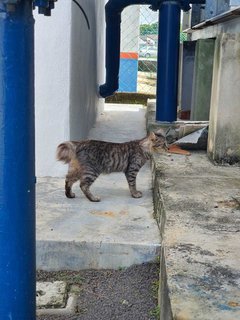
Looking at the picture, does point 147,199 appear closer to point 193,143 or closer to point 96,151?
point 96,151

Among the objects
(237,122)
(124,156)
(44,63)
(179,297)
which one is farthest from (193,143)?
(179,297)

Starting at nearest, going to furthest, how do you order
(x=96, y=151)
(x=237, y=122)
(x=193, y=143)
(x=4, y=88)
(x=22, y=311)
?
(x=4, y=88), (x=22, y=311), (x=96, y=151), (x=237, y=122), (x=193, y=143)

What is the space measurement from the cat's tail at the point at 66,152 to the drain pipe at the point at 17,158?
8.02ft

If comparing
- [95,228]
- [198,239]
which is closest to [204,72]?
[95,228]

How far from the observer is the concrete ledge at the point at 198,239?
221cm

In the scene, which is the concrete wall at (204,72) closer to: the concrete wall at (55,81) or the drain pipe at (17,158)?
the concrete wall at (55,81)

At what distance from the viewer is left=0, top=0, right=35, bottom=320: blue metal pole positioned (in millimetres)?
1689

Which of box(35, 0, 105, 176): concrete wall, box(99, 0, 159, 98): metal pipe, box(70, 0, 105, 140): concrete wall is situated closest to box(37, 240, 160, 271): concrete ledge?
→ box(35, 0, 105, 176): concrete wall

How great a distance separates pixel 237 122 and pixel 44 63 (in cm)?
188

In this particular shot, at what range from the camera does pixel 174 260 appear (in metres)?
2.68

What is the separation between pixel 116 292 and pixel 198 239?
0.62 metres

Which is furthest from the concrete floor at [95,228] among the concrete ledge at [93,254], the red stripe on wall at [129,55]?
the red stripe on wall at [129,55]

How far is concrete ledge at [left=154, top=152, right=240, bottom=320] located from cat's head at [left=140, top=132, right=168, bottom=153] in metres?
0.16

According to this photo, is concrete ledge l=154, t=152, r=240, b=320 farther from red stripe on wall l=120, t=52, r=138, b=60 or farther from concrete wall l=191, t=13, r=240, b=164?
red stripe on wall l=120, t=52, r=138, b=60
